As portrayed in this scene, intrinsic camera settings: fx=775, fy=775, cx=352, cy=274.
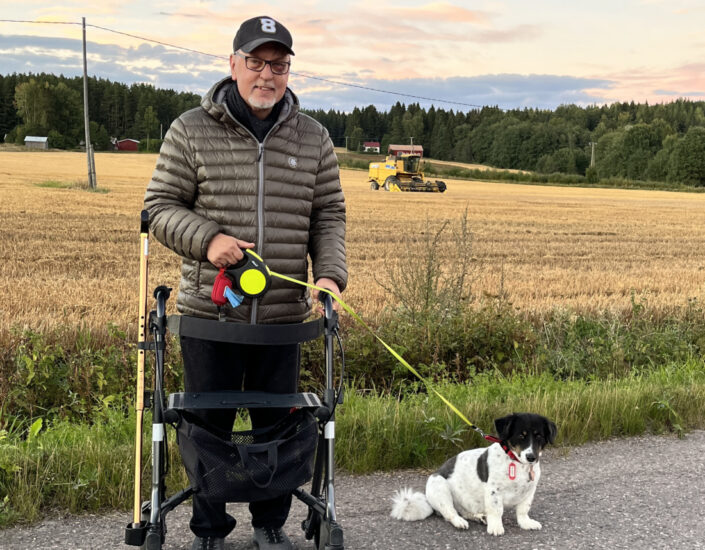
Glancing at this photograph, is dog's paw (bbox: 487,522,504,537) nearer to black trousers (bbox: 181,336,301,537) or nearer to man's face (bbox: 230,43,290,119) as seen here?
black trousers (bbox: 181,336,301,537)

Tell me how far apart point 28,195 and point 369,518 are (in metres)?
29.9

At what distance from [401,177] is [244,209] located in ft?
152

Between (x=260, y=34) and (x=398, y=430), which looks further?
(x=398, y=430)

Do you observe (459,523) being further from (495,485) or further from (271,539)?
(271,539)

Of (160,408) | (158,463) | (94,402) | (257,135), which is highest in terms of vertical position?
(257,135)

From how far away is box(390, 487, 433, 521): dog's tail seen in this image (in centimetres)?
395

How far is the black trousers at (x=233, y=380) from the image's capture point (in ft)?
11.3

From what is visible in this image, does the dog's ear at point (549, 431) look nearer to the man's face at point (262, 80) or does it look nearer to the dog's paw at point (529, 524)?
the dog's paw at point (529, 524)

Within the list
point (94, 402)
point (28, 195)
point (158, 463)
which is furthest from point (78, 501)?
point (28, 195)

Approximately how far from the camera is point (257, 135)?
138 inches

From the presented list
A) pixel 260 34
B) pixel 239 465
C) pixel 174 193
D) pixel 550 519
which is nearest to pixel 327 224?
pixel 174 193

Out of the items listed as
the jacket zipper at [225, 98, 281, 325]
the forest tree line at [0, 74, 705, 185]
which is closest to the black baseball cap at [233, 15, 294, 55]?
the jacket zipper at [225, 98, 281, 325]

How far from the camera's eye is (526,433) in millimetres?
3904

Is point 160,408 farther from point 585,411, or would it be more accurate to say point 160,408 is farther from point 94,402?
point 585,411
